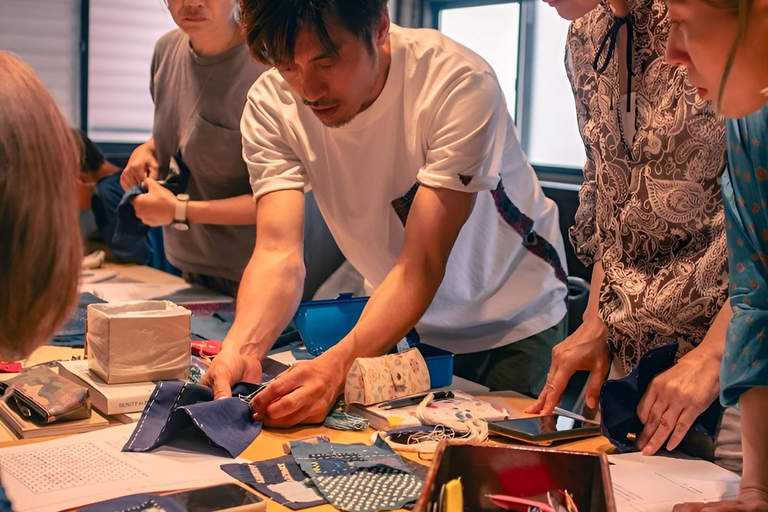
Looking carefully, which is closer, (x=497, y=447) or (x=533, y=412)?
(x=497, y=447)

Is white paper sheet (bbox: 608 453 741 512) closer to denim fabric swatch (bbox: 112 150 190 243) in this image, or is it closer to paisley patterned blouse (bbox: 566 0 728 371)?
paisley patterned blouse (bbox: 566 0 728 371)

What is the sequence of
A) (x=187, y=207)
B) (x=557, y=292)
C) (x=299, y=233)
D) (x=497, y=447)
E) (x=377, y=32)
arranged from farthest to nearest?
(x=187, y=207)
(x=557, y=292)
(x=299, y=233)
(x=377, y=32)
(x=497, y=447)

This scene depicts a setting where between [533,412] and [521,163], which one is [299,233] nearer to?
[521,163]

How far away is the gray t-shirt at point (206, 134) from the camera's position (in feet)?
8.69

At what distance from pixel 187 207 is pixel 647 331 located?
147 centimetres

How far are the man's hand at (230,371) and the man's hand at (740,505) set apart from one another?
824mm

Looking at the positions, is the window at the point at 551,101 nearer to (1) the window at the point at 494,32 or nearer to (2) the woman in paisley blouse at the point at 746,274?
(1) the window at the point at 494,32

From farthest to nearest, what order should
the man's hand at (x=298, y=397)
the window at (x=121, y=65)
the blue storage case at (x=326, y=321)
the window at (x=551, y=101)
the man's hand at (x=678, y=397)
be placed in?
the window at (x=121, y=65) → the window at (x=551, y=101) → the blue storage case at (x=326, y=321) → the man's hand at (x=298, y=397) → the man's hand at (x=678, y=397)

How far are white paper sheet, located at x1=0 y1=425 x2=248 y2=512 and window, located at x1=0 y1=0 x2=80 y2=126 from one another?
379cm

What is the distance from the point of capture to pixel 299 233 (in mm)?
2133

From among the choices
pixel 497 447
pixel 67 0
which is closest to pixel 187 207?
pixel 497 447

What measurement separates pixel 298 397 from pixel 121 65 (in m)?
4.09

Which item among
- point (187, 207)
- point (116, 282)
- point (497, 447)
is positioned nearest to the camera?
point (497, 447)

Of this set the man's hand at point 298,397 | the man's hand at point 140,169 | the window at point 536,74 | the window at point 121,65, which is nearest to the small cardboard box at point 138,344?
the man's hand at point 298,397
